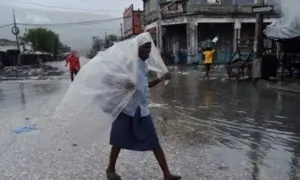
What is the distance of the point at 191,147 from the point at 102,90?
6.87ft

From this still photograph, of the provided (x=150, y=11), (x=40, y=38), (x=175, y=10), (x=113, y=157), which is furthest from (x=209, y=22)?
(x=40, y=38)

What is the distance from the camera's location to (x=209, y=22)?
103ft

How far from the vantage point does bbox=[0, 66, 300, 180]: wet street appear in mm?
4504

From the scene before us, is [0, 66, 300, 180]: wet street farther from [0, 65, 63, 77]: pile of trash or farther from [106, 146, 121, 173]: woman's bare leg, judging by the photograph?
[0, 65, 63, 77]: pile of trash

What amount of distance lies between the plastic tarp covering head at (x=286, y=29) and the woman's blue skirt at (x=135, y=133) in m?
9.96

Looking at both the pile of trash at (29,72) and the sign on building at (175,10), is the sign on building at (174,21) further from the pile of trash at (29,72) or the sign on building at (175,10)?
the pile of trash at (29,72)

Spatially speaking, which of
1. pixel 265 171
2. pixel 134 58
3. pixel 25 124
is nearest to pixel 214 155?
pixel 265 171

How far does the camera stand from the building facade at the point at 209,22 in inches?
1226

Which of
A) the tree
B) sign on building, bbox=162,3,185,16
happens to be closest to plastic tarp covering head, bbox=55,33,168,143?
sign on building, bbox=162,3,185,16

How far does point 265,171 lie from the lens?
4.44 metres

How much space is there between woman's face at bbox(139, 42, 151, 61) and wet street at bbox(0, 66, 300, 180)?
1403mm

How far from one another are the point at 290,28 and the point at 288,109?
5066mm

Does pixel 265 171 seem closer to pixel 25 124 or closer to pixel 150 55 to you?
pixel 150 55

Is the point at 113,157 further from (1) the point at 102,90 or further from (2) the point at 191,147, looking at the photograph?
(2) the point at 191,147
